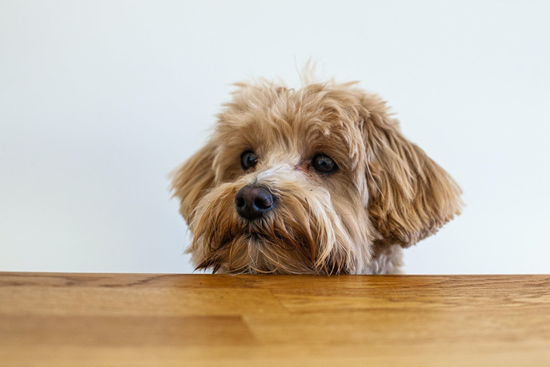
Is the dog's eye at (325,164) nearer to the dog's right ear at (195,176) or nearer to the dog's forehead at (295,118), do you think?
the dog's forehead at (295,118)

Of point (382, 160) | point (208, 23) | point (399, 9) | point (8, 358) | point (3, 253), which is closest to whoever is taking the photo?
point (8, 358)

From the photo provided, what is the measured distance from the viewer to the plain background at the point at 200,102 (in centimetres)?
207

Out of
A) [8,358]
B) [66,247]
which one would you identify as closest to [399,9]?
[66,247]

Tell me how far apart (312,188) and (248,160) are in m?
Answer: 0.36

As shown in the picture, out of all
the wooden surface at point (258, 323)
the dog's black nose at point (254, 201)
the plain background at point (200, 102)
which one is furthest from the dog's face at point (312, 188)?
the plain background at point (200, 102)

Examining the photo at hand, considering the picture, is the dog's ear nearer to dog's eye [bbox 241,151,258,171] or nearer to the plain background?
dog's eye [bbox 241,151,258,171]

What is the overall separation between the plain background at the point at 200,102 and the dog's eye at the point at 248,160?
0.40 metres

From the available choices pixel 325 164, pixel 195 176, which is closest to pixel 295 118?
pixel 325 164

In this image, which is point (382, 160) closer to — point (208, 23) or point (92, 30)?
point (208, 23)

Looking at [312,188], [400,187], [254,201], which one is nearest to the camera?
→ [254,201]

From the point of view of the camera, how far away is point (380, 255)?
4.90ft

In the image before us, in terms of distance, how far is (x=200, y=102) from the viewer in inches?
89.3

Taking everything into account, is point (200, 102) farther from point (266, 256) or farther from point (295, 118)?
point (266, 256)

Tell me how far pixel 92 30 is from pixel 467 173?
6.67 feet
